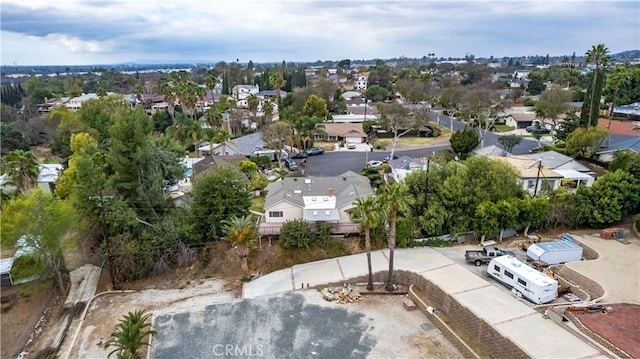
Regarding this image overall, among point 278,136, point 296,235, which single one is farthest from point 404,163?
point 296,235

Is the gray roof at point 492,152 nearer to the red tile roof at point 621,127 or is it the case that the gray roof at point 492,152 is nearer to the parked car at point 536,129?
the red tile roof at point 621,127

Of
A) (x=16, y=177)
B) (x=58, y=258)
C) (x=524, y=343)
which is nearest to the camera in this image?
(x=524, y=343)

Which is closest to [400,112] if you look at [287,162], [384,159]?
[384,159]

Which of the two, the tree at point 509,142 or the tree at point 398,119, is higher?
the tree at point 398,119

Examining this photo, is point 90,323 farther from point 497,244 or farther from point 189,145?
point 189,145

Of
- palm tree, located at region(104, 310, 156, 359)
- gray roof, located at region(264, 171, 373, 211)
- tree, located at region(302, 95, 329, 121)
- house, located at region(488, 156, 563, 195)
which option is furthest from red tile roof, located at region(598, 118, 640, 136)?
palm tree, located at region(104, 310, 156, 359)

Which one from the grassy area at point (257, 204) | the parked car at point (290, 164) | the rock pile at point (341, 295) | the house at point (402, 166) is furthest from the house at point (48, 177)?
the house at point (402, 166)
